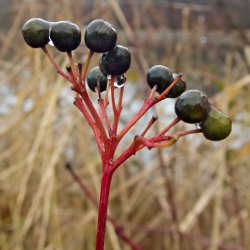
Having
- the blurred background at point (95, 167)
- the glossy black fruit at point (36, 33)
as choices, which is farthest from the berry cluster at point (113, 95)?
the blurred background at point (95, 167)

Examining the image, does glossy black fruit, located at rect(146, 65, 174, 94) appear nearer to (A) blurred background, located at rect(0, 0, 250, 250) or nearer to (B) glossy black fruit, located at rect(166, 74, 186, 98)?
(B) glossy black fruit, located at rect(166, 74, 186, 98)

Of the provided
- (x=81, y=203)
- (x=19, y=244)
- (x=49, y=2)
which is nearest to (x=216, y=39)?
(x=49, y=2)

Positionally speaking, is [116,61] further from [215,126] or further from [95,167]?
[95,167]

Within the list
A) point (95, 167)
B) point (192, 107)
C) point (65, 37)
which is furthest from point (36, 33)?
point (95, 167)

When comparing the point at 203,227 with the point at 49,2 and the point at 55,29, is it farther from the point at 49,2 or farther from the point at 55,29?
the point at 55,29

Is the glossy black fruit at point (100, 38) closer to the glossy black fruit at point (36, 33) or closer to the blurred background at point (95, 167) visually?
the glossy black fruit at point (36, 33)

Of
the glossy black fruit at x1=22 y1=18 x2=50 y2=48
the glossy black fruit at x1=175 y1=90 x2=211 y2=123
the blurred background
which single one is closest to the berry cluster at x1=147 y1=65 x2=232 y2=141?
the glossy black fruit at x1=175 y1=90 x2=211 y2=123
